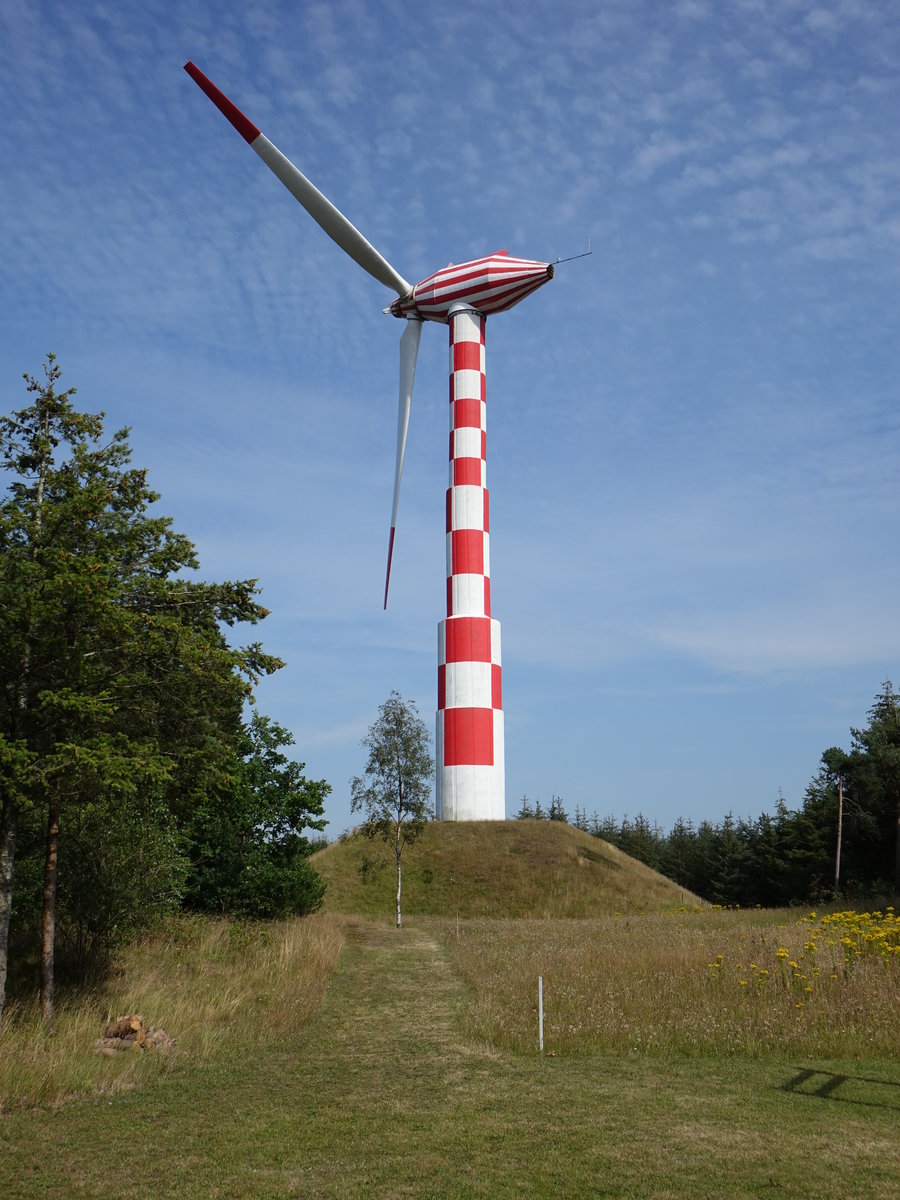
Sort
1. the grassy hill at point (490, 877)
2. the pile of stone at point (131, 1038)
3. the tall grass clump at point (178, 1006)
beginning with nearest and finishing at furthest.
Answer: the tall grass clump at point (178, 1006) → the pile of stone at point (131, 1038) → the grassy hill at point (490, 877)

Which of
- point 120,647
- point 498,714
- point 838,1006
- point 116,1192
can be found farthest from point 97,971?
point 498,714

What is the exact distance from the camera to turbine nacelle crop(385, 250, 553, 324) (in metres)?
51.2

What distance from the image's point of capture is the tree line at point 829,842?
190 ft

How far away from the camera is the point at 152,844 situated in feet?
75.4

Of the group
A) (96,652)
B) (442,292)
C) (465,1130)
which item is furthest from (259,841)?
(442,292)

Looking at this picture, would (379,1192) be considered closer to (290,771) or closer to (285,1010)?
(285,1010)

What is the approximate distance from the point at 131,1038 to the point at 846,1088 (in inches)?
452

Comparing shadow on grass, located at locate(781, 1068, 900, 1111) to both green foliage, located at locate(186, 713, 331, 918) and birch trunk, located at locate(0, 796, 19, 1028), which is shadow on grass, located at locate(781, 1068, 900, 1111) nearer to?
birch trunk, located at locate(0, 796, 19, 1028)

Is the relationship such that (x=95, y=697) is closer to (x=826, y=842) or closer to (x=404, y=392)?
(x=404, y=392)

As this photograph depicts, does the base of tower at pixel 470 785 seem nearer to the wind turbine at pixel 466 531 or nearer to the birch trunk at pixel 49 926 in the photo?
the wind turbine at pixel 466 531

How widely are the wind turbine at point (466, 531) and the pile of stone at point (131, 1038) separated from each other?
1263 inches

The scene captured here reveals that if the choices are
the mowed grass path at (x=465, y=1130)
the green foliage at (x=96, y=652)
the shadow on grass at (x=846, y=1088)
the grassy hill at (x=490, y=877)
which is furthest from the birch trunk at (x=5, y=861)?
the grassy hill at (x=490, y=877)

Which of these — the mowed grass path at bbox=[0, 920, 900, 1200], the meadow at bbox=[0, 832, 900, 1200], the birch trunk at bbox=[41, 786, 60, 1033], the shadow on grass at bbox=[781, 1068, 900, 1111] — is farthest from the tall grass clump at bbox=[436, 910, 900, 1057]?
the birch trunk at bbox=[41, 786, 60, 1033]

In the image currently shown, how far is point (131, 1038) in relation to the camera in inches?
632
